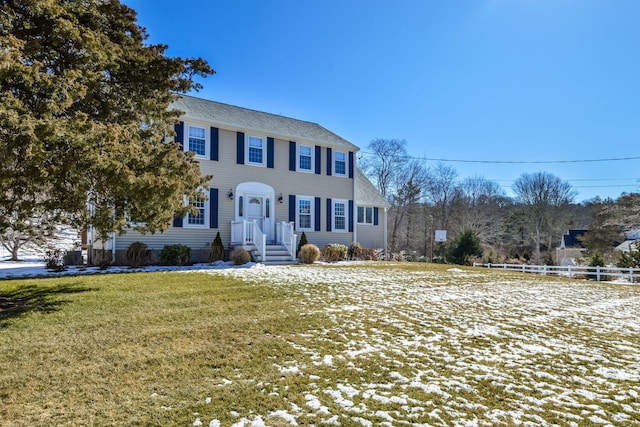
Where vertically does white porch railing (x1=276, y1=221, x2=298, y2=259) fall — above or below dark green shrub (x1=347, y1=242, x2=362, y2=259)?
above

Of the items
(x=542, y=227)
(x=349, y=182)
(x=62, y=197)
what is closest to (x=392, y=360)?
(x=62, y=197)

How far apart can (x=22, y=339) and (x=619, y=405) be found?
22.2ft

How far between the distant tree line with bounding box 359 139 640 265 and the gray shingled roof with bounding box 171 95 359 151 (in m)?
16.5

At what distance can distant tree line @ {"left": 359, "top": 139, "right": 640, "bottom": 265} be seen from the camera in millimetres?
36594

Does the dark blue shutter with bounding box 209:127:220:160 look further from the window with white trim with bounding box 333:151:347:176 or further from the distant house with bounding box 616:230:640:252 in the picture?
the distant house with bounding box 616:230:640:252

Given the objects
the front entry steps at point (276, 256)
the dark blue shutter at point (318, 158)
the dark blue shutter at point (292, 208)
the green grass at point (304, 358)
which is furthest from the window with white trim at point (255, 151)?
the green grass at point (304, 358)

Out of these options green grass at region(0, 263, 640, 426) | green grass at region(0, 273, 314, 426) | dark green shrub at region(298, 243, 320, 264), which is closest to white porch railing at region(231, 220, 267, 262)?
dark green shrub at region(298, 243, 320, 264)

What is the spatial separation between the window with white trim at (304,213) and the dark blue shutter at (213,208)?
382cm

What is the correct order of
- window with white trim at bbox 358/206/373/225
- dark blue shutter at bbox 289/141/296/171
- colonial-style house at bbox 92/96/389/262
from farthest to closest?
window with white trim at bbox 358/206/373/225
dark blue shutter at bbox 289/141/296/171
colonial-style house at bbox 92/96/389/262

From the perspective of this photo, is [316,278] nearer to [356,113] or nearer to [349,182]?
[349,182]

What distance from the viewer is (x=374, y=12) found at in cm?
1175

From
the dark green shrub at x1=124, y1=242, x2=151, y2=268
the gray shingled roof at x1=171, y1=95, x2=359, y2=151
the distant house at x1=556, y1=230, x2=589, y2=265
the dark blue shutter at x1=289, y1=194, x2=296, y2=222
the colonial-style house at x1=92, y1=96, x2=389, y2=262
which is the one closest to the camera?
the dark green shrub at x1=124, y1=242, x2=151, y2=268

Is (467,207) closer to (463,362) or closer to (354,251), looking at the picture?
(354,251)

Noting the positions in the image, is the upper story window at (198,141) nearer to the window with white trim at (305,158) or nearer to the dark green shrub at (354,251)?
the window with white trim at (305,158)
